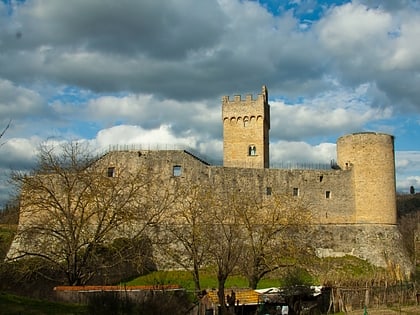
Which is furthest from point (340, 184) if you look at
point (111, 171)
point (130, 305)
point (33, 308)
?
point (33, 308)

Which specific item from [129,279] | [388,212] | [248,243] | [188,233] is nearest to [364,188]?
[388,212]

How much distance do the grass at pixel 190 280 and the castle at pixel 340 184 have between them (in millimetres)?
7206

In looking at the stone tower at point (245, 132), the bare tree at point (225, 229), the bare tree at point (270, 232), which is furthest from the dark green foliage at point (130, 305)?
the stone tower at point (245, 132)

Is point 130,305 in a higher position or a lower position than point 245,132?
lower

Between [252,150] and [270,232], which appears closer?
[270,232]

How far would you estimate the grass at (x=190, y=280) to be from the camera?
29.6 meters

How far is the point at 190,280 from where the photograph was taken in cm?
3133

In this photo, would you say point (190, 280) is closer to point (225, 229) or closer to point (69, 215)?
point (225, 229)

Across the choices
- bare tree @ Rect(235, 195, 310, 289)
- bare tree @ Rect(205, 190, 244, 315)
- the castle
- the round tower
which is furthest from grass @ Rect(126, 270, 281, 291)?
the round tower

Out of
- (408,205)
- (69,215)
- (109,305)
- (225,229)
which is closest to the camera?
(109,305)

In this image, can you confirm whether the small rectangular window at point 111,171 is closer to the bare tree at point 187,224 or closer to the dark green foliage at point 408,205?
the bare tree at point 187,224

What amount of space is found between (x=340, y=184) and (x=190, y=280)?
14741 millimetres

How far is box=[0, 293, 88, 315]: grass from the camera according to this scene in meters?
15.8

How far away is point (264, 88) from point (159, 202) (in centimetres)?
1975
